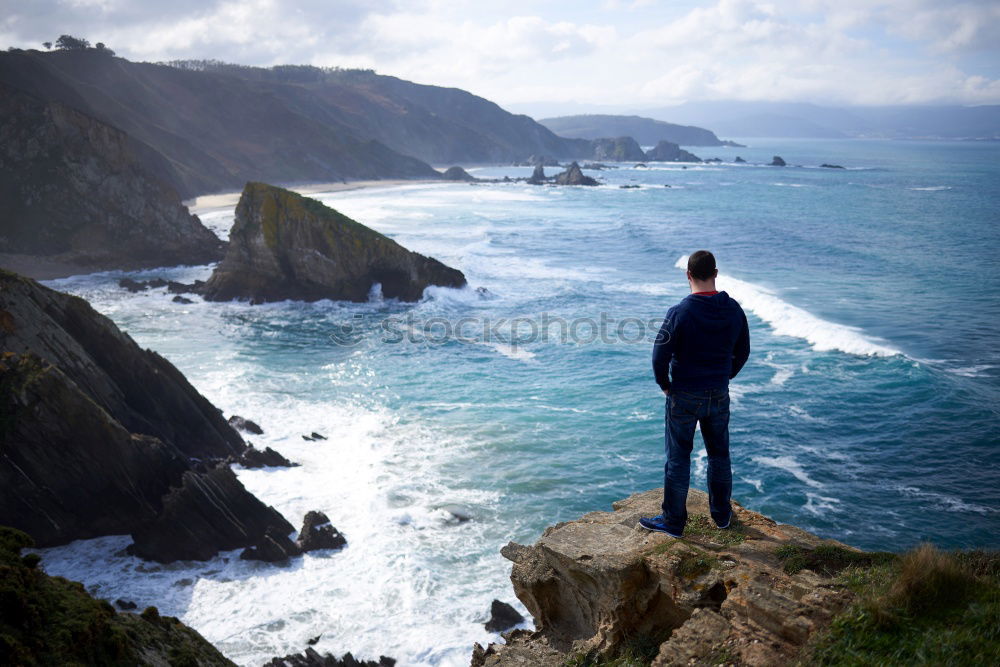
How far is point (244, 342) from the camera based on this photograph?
86.6 ft

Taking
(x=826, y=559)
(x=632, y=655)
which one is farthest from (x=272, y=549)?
(x=826, y=559)

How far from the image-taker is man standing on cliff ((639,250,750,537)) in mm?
5324

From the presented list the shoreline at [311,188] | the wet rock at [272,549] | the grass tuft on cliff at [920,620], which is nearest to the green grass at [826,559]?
the grass tuft on cliff at [920,620]

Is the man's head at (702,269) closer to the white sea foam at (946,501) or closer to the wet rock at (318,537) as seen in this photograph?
the wet rock at (318,537)

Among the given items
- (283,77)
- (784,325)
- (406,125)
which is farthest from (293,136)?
(784,325)

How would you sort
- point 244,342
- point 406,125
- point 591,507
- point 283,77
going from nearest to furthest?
point 591,507
point 244,342
point 406,125
point 283,77

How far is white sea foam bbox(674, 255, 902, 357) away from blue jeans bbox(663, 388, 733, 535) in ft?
66.5

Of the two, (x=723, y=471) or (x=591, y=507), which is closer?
(x=723, y=471)

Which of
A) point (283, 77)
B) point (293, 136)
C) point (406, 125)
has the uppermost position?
point (283, 77)

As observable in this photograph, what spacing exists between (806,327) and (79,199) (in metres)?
42.1

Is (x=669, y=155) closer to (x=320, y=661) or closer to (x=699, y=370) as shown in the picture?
(x=320, y=661)

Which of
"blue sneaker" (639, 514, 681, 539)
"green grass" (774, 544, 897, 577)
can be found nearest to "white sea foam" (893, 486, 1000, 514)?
"green grass" (774, 544, 897, 577)

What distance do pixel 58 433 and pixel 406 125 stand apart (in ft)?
461

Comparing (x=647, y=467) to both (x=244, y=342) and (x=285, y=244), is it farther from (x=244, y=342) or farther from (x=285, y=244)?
(x=285, y=244)
